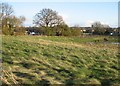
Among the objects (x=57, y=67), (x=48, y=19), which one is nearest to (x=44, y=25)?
(x=48, y=19)

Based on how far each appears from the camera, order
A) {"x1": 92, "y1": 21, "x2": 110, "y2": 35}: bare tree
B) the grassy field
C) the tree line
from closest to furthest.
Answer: the grassy field, the tree line, {"x1": 92, "y1": 21, "x2": 110, "y2": 35}: bare tree

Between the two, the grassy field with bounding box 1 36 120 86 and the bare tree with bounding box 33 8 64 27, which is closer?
the grassy field with bounding box 1 36 120 86

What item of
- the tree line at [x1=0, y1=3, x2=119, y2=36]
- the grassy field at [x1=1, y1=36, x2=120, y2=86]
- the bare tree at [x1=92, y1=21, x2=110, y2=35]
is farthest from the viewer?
the bare tree at [x1=92, y1=21, x2=110, y2=35]

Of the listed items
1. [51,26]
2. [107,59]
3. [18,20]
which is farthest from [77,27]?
[107,59]

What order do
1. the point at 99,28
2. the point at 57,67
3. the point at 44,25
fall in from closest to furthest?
1. the point at 57,67
2. the point at 44,25
3. the point at 99,28

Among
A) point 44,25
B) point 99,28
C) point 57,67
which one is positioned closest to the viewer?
point 57,67

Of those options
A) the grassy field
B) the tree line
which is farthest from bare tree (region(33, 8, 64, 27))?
the grassy field

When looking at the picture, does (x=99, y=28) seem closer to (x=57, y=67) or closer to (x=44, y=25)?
(x=44, y=25)

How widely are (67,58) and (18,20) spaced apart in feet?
99.4

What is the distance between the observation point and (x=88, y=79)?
9594mm

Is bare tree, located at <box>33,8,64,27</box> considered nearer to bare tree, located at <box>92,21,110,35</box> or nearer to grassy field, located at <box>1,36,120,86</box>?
bare tree, located at <box>92,21,110,35</box>

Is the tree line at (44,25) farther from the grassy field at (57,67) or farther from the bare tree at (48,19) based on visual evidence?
the grassy field at (57,67)

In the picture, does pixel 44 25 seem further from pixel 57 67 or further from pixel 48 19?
pixel 57 67

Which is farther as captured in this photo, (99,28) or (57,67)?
(99,28)
